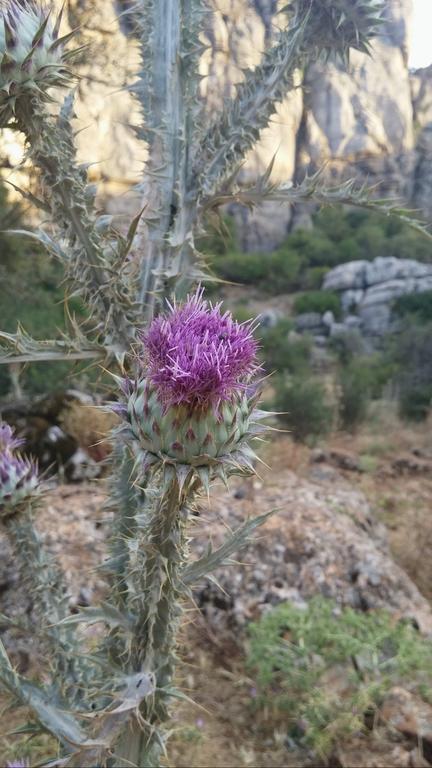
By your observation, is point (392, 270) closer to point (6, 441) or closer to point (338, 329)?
point (338, 329)

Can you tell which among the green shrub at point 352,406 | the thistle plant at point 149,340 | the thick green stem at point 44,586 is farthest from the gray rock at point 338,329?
the thick green stem at point 44,586

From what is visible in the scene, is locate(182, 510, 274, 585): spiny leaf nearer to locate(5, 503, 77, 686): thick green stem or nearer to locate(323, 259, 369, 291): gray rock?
locate(5, 503, 77, 686): thick green stem

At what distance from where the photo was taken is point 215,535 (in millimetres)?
4812

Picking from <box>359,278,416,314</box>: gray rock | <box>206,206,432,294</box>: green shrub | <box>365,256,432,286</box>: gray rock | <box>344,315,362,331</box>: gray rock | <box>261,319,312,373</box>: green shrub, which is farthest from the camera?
<box>206,206,432,294</box>: green shrub

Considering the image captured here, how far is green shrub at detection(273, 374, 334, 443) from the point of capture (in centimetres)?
1026

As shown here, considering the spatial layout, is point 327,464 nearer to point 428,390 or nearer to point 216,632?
point 216,632

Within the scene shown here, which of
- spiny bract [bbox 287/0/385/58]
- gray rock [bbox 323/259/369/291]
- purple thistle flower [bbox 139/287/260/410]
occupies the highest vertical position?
spiny bract [bbox 287/0/385/58]

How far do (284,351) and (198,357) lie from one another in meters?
20.0

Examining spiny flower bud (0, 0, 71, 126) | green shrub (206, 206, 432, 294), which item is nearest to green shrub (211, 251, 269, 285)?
green shrub (206, 206, 432, 294)

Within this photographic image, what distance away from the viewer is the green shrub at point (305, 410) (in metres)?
10.3

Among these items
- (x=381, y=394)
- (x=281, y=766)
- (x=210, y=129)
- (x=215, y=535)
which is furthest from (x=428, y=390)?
(x=210, y=129)

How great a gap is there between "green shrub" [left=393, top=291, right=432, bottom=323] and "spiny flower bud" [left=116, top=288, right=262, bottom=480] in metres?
23.5

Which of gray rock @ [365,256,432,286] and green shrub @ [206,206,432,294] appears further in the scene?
green shrub @ [206,206,432,294]

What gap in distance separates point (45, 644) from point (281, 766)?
5.98 feet
